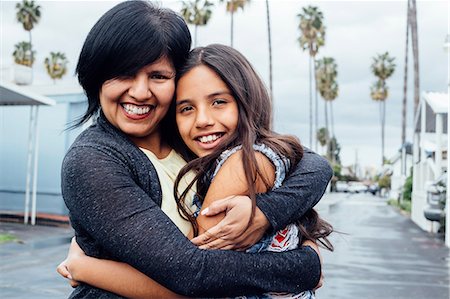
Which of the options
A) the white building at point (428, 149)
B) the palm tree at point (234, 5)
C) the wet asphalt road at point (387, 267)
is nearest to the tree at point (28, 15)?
the palm tree at point (234, 5)

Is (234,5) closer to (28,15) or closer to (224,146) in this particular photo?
(28,15)

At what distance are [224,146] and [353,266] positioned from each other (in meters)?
9.38

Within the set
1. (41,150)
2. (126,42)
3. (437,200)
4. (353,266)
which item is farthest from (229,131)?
(41,150)

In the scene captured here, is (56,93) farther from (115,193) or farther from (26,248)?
(115,193)

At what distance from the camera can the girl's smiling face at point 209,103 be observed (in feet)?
6.81

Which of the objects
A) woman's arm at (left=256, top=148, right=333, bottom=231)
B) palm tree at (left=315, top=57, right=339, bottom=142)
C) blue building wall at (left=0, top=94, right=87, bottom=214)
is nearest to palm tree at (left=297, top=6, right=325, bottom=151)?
palm tree at (left=315, top=57, right=339, bottom=142)

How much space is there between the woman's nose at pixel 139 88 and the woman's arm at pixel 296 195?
1.49ft

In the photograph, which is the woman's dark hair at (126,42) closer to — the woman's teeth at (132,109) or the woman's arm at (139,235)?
the woman's teeth at (132,109)

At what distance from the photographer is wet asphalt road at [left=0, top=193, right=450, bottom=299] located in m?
8.54

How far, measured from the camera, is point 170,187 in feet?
6.57

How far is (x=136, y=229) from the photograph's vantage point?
1.78 m

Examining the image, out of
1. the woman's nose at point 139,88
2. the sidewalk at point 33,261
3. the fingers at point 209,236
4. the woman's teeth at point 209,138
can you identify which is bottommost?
the sidewalk at point 33,261

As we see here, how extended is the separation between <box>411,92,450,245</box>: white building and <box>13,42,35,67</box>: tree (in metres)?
34.4

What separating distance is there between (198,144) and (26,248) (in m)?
11.0
